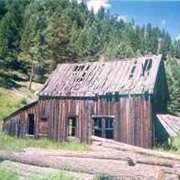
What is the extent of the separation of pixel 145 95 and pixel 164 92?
126 inches

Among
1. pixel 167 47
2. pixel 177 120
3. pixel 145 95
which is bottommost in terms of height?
pixel 177 120

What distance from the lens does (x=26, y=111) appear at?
21.4 meters

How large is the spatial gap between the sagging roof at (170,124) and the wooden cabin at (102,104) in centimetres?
50

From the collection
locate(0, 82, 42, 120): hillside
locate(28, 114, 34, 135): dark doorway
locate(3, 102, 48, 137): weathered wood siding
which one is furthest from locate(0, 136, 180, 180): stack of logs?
locate(0, 82, 42, 120): hillside

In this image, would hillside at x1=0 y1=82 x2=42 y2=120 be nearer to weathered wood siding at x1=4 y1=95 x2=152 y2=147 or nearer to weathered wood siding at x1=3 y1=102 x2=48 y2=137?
weathered wood siding at x1=3 y1=102 x2=48 y2=137

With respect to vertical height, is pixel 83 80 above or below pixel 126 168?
above

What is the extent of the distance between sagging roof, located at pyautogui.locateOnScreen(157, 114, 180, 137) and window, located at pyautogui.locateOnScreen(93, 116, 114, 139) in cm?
254

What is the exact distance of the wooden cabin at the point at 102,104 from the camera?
17875mm

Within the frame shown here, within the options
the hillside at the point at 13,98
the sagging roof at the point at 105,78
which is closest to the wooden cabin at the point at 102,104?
the sagging roof at the point at 105,78

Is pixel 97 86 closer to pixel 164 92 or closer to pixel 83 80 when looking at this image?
pixel 83 80

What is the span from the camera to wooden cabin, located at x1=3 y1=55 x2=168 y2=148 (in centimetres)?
1788

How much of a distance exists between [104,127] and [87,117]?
1.18 m

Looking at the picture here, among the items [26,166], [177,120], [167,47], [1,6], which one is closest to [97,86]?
[177,120]

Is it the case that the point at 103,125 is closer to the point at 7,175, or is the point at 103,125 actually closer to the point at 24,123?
the point at 24,123
